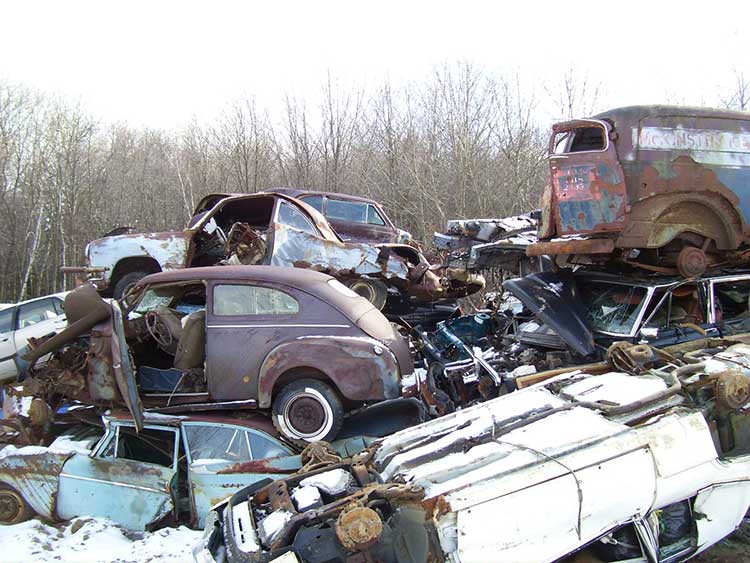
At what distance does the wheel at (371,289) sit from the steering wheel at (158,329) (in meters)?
3.59

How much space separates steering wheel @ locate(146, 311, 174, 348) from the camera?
17.0 ft

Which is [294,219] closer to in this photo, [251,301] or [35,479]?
[251,301]

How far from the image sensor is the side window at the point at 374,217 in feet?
32.7

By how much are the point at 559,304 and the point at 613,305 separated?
0.54m

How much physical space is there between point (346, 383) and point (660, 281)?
341 cm

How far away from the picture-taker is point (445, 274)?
909 centimetres

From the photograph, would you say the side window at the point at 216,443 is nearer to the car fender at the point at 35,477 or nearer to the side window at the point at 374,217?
the car fender at the point at 35,477

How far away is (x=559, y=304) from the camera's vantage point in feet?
19.1

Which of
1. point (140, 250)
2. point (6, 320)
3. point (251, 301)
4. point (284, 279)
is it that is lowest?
point (6, 320)

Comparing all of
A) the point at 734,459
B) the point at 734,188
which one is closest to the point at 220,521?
the point at 734,459

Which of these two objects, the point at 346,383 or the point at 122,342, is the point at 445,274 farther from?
the point at 122,342

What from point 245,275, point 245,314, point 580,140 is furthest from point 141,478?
point 580,140

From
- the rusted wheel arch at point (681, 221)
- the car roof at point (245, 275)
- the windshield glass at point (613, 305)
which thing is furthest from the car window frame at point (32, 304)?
the rusted wheel arch at point (681, 221)

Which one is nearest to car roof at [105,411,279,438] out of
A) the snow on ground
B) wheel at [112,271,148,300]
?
the snow on ground
